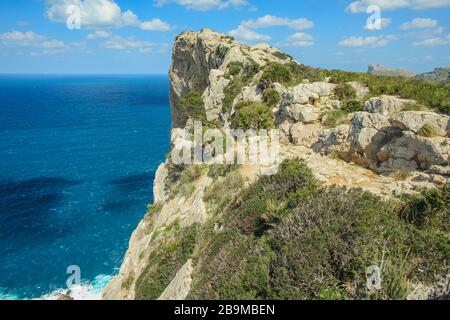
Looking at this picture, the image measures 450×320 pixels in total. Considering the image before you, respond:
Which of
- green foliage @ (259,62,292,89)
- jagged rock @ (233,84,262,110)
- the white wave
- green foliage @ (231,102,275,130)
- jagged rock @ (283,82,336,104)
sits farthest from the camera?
the white wave

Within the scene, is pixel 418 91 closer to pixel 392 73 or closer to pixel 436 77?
pixel 392 73

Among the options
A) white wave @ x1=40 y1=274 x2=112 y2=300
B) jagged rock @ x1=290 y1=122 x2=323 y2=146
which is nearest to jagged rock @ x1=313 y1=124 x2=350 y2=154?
jagged rock @ x1=290 y1=122 x2=323 y2=146

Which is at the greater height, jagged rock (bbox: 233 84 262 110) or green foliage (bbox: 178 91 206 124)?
jagged rock (bbox: 233 84 262 110)

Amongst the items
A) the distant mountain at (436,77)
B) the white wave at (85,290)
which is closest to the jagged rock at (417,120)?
the distant mountain at (436,77)

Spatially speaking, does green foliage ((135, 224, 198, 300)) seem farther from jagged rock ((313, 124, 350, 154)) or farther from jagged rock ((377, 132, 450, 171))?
jagged rock ((377, 132, 450, 171))

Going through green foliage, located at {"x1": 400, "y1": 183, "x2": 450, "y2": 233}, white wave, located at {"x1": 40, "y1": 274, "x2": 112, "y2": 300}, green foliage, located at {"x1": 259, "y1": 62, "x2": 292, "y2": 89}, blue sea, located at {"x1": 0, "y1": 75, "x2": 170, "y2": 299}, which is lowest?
white wave, located at {"x1": 40, "y1": 274, "x2": 112, "y2": 300}

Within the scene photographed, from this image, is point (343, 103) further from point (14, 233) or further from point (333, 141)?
point (14, 233)


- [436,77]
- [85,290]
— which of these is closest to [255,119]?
[85,290]

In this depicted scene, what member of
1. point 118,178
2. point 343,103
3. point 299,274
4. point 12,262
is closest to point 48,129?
point 118,178
